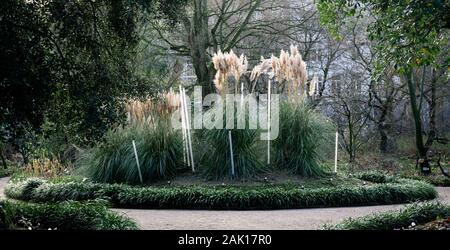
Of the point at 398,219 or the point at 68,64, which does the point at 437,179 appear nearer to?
the point at 398,219

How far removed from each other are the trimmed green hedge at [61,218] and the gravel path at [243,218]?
2.25ft

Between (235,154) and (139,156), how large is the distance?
5.15 ft

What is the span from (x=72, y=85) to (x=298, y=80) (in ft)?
15.4

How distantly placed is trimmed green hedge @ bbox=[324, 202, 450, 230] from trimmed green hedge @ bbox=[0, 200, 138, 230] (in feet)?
6.94

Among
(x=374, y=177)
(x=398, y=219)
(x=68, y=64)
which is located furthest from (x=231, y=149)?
(x=68, y=64)

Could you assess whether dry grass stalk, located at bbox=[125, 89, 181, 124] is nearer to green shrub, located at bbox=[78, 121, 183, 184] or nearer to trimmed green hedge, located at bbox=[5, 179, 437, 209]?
green shrub, located at bbox=[78, 121, 183, 184]

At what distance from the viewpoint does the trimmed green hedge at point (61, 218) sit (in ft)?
15.4

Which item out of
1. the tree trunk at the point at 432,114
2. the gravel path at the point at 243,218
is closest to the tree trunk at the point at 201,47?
the tree trunk at the point at 432,114

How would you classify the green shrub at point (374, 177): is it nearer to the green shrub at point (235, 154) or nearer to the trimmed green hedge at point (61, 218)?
the green shrub at point (235, 154)

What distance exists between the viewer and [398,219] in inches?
204

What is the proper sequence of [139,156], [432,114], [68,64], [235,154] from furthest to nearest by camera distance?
[432,114] → [139,156] → [235,154] → [68,64]

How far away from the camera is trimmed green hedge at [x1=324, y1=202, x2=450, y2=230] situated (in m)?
5.06

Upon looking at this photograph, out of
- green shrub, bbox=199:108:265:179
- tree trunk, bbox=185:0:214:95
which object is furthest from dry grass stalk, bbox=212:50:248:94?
tree trunk, bbox=185:0:214:95
